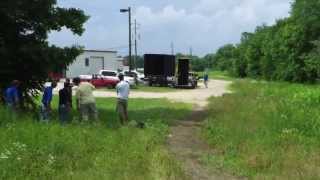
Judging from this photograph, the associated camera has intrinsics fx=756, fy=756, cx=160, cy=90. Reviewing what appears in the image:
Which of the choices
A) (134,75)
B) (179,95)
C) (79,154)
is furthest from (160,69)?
(79,154)

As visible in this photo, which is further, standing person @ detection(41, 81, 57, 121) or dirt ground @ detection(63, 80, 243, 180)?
standing person @ detection(41, 81, 57, 121)

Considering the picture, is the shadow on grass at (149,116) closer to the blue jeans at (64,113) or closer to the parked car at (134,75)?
the blue jeans at (64,113)

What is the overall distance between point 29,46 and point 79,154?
45.7 feet

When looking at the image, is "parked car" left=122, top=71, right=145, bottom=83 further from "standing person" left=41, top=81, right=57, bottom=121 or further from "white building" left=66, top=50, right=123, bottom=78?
"standing person" left=41, top=81, right=57, bottom=121

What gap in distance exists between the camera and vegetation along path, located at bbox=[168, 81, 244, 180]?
47.0ft

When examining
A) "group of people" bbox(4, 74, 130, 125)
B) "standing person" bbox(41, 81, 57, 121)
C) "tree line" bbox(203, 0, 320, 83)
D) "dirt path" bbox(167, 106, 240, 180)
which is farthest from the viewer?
"tree line" bbox(203, 0, 320, 83)

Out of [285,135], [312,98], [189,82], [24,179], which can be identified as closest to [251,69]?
[189,82]

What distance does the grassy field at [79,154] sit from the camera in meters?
12.5

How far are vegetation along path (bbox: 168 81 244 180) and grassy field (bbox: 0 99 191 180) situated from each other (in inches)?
17.3

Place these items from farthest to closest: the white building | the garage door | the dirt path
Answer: the garage door
the white building
the dirt path

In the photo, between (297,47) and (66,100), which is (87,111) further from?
(297,47)

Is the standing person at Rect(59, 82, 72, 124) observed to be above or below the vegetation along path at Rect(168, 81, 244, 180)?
above

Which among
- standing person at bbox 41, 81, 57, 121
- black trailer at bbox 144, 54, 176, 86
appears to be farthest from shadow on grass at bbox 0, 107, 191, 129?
black trailer at bbox 144, 54, 176, 86

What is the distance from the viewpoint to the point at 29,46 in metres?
28.2
